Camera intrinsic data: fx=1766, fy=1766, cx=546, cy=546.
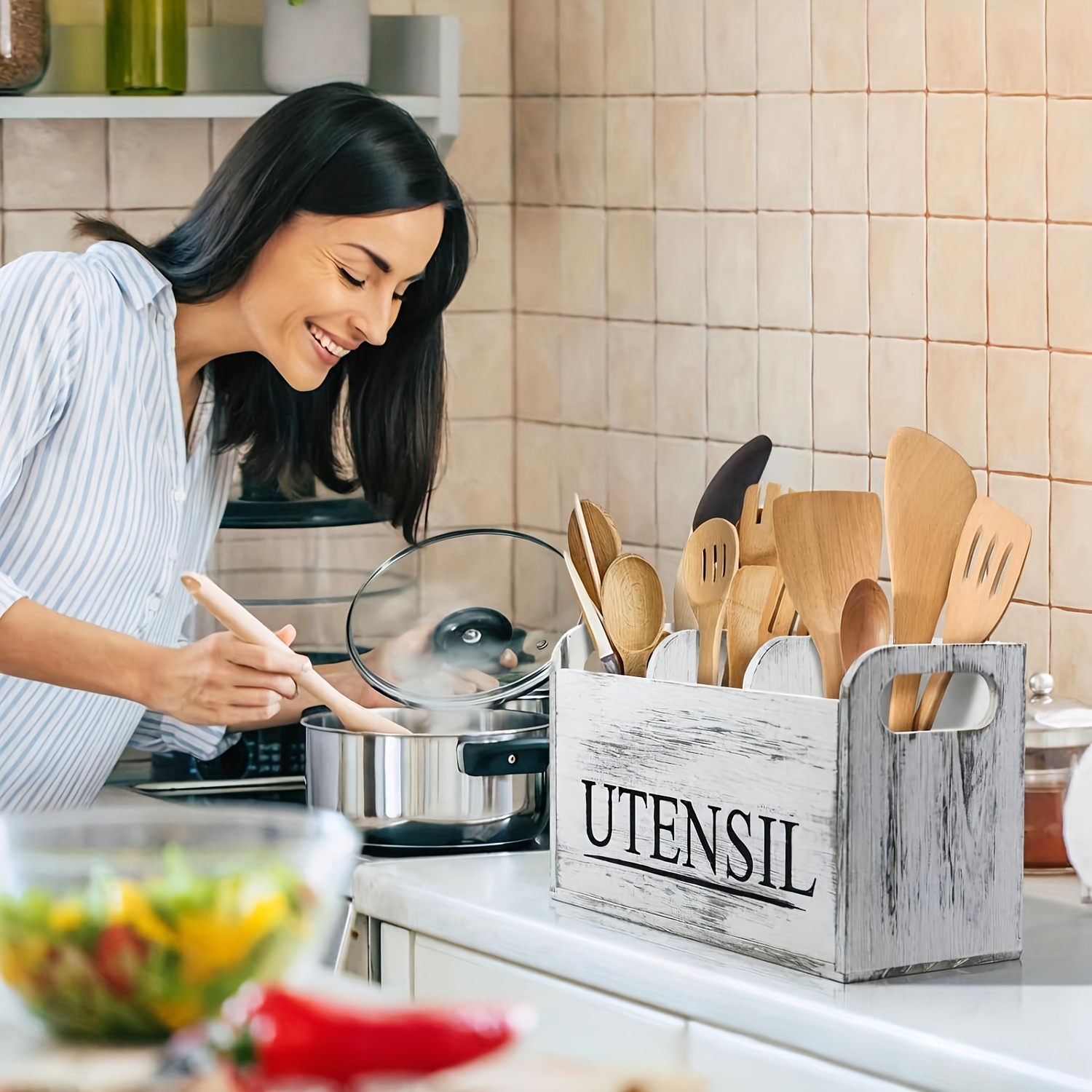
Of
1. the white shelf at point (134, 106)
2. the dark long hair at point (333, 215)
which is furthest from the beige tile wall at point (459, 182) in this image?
the dark long hair at point (333, 215)

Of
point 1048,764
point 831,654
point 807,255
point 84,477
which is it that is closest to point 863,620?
point 831,654

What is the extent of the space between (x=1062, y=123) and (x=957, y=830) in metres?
0.77

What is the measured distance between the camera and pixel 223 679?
1.36 meters

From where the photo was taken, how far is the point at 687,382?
212cm

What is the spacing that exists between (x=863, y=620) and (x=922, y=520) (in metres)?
0.07

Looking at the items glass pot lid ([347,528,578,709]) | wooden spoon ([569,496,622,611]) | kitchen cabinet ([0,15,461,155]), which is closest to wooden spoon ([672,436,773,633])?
wooden spoon ([569,496,622,611])

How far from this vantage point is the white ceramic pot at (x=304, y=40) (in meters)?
2.11

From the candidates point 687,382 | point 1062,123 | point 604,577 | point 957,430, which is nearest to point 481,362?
point 687,382

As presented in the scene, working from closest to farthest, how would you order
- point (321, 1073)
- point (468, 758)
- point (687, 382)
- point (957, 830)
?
1. point (321, 1073)
2. point (957, 830)
3. point (468, 758)
4. point (687, 382)

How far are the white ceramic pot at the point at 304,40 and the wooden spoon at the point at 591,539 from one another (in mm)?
1049

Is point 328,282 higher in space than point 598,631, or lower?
higher

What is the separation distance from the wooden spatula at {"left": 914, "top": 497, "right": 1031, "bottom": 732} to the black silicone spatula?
0.29 metres

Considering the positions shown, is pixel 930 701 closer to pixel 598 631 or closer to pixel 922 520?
pixel 922 520

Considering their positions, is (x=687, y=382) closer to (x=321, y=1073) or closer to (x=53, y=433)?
(x=53, y=433)
